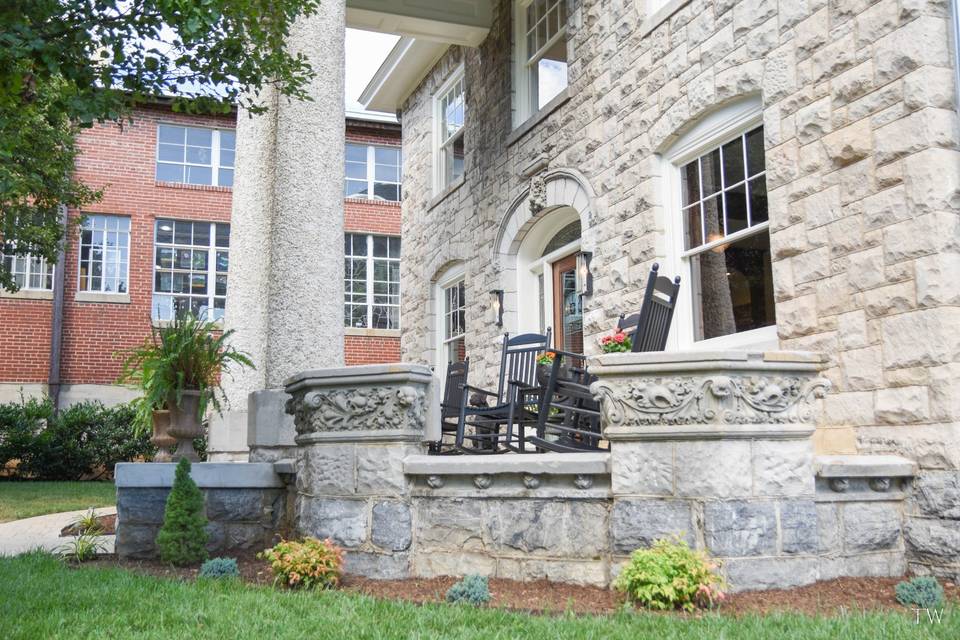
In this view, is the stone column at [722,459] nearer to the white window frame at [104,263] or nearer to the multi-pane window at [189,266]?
the multi-pane window at [189,266]

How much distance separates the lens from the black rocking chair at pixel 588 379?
Answer: 17.3ft

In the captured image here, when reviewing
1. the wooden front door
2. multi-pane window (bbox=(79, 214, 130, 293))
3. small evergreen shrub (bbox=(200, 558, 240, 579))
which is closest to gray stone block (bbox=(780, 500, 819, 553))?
small evergreen shrub (bbox=(200, 558, 240, 579))

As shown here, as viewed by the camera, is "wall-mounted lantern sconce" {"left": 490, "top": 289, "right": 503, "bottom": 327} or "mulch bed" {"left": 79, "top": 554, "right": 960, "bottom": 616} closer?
"mulch bed" {"left": 79, "top": 554, "right": 960, "bottom": 616}

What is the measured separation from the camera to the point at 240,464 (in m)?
5.85

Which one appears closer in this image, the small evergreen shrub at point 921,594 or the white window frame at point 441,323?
the small evergreen shrub at point 921,594

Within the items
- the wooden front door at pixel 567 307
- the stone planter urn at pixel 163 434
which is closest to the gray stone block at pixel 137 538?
the stone planter urn at pixel 163 434

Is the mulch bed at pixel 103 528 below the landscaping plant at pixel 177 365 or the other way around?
below

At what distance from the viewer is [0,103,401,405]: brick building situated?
659 inches

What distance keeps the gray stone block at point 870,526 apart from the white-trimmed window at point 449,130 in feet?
29.0

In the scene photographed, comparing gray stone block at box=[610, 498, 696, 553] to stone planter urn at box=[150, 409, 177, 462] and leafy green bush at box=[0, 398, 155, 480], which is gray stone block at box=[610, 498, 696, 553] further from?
leafy green bush at box=[0, 398, 155, 480]

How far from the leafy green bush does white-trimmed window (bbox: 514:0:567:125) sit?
851 centimetres

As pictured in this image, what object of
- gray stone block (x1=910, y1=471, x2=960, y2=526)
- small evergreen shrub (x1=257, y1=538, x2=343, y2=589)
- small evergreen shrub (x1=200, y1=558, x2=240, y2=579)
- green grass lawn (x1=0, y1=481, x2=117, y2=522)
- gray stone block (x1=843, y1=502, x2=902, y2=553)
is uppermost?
gray stone block (x1=910, y1=471, x2=960, y2=526)

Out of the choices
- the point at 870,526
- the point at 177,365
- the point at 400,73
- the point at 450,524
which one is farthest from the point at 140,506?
the point at 400,73

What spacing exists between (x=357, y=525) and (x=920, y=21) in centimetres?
435
